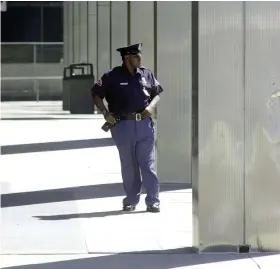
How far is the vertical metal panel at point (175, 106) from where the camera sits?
10.8 m

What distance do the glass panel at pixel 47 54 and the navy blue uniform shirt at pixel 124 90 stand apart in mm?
30161

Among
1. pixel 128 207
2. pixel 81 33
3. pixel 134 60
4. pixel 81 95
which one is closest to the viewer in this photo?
pixel 134 60

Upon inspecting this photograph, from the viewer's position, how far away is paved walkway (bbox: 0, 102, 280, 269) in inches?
258

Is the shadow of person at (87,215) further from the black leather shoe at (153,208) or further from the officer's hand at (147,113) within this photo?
the officer's hand at (147,113)

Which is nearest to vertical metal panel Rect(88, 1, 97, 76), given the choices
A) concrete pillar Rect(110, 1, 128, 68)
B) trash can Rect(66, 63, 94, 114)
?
trash can Rect(66, 63, 94, 114)

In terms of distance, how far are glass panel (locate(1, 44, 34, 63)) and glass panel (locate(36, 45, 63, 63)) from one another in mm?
414

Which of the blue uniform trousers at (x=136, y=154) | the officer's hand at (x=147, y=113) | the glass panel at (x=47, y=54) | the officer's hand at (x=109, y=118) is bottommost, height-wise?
the blue uniform trousers at (x=136, y=154)

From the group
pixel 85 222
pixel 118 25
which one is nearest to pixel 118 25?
pixel 118 25

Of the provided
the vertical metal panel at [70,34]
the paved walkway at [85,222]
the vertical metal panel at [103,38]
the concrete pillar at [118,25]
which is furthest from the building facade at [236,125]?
the vertical metal panel at [70,34]

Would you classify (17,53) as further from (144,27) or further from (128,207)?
(128,207)

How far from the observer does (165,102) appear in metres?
10.8

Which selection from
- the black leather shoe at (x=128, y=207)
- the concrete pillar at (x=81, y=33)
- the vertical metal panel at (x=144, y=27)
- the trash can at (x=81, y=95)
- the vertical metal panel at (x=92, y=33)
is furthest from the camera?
the concrete pillar at (x=81, y=33)

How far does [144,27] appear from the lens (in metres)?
14.5

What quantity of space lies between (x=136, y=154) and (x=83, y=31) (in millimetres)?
24838
